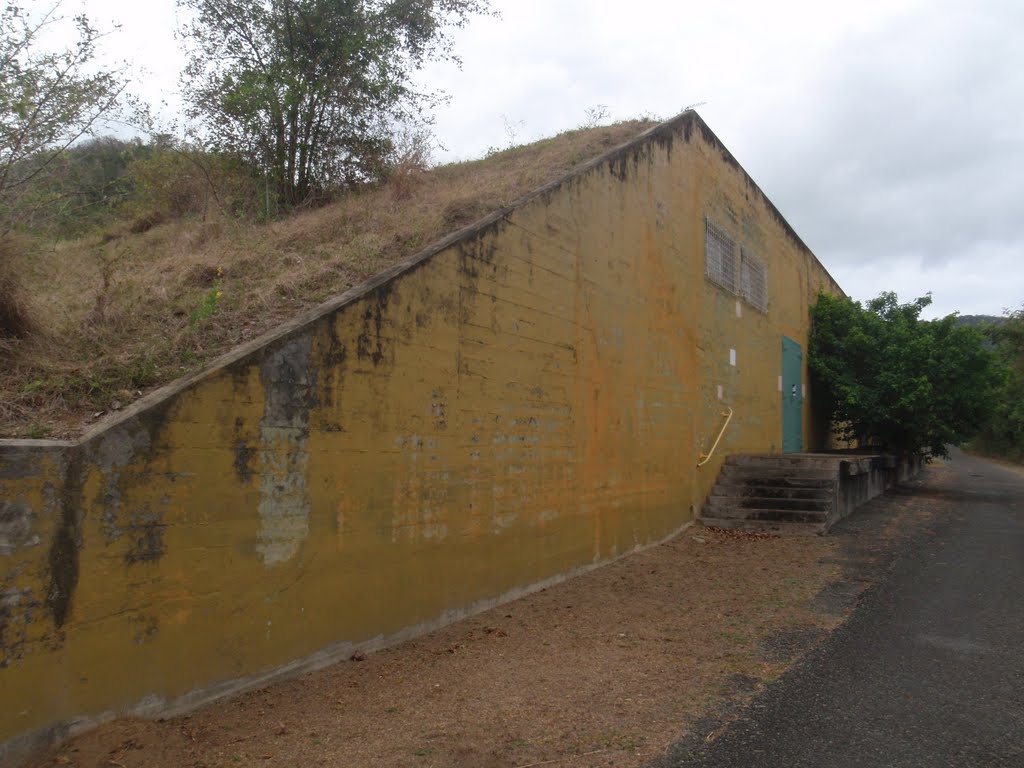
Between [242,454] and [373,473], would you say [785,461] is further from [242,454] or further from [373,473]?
[242,454]

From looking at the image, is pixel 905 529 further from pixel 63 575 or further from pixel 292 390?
pixel 63 575

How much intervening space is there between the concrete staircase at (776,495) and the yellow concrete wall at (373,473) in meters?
1.16

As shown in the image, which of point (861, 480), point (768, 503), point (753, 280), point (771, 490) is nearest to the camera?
point (768, 503)

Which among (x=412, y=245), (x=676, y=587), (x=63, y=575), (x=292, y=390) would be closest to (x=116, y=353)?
(x=292, y=390)

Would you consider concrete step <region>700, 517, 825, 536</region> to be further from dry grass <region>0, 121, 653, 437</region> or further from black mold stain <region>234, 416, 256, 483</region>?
black mold stain <region>234, 416, 256, 483</region>

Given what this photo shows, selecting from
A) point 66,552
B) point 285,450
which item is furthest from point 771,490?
point 66,552

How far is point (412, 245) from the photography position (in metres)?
6.58

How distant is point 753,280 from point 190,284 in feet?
34.8

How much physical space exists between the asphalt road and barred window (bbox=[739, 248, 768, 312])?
20.8 ft

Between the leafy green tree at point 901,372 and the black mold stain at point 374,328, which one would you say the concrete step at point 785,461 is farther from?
the black mold stain at point 374,328

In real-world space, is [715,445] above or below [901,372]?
below

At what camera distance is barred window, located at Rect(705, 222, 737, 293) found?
11.8 m

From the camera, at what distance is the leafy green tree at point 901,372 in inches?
611

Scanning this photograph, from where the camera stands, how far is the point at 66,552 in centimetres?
344
